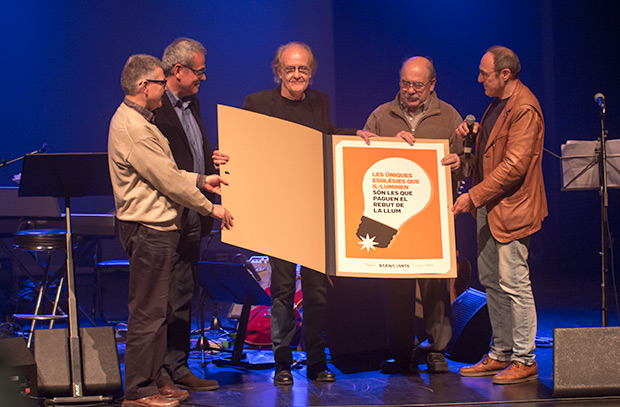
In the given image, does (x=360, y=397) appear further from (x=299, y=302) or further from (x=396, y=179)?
(x=299, y=302)

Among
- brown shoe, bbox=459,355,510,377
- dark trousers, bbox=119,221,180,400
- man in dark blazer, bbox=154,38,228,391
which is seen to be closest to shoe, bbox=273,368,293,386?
man in dark blazer, bbox=154,38,228,391

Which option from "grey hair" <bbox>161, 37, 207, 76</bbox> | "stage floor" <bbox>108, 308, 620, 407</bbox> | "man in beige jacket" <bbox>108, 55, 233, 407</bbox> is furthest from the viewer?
"grey hair" <bbox>161, 37, 207, 76</bbox>

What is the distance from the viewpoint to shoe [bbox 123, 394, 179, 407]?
3191mm

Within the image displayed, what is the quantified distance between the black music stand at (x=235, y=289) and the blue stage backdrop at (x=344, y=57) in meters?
3.07

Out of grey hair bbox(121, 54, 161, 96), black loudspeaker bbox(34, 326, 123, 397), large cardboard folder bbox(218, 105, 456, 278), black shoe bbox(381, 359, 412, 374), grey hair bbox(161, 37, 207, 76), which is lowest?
black shoe bbox(381, 359, 412, 374)

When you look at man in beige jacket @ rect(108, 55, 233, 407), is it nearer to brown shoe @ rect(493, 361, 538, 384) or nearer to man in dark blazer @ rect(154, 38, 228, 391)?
man in dark blazer @ rect(154, 38, 228, 391)

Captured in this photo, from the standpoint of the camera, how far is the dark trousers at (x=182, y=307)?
Answer: 362 centimetres

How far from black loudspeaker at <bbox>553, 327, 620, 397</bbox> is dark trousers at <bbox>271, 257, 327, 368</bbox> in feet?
4.12

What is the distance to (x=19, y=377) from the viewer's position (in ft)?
10.7

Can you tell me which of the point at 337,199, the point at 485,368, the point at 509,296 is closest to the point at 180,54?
the point at 337,199

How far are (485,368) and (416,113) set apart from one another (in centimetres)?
154

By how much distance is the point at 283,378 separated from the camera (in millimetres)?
3709

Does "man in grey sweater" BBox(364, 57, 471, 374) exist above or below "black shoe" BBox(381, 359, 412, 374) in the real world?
above

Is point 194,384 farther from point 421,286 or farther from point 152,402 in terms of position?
point 421,286
